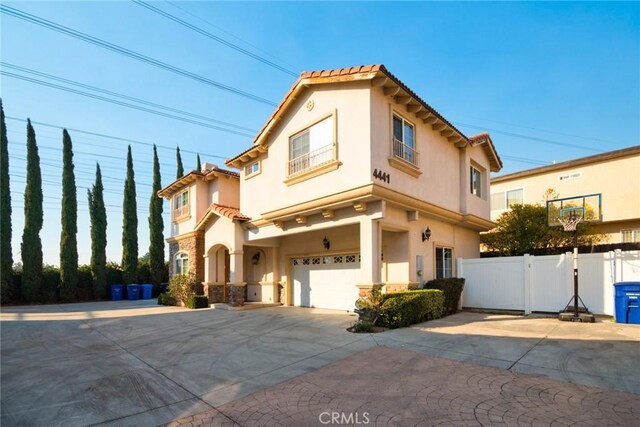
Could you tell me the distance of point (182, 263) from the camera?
19.7 m

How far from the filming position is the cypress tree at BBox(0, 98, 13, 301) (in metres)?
19.2

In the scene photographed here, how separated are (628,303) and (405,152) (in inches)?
292

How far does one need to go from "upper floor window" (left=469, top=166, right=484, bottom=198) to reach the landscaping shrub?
1399 cm

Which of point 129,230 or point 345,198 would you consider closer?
point 345,198

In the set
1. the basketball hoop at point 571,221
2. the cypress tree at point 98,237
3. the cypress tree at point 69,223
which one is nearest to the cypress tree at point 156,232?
the cypress tree at point 98,237

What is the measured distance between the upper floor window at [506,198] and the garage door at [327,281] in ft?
42.0

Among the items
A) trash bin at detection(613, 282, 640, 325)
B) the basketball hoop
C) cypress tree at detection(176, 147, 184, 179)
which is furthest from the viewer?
cypress tree at detection(176, 147, 184, 179)

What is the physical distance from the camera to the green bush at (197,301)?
53.3ft

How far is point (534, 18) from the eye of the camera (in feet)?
37.8

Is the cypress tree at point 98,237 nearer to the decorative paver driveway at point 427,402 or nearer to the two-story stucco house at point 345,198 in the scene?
the two-story stucco house at point 345,198

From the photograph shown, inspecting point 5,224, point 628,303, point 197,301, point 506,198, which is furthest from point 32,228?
point 506,198

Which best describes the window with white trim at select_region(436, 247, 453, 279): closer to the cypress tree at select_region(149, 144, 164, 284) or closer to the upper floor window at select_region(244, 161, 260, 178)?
the upper floor window at select_region(244, 161, 260, 178)

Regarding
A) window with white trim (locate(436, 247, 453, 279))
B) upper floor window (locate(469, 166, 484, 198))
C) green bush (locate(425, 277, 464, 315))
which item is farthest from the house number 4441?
upper floor window (locate(469, 166, 484, 198))

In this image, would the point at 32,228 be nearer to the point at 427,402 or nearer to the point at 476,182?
the point at 427,402
